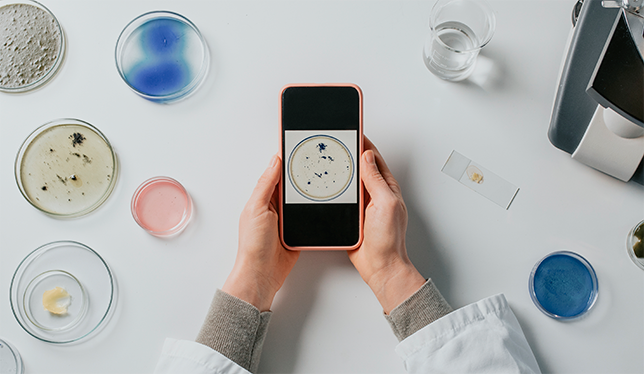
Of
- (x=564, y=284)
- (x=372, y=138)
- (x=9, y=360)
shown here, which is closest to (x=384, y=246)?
(x=372, y=138)

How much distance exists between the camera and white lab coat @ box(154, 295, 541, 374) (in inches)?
31.4

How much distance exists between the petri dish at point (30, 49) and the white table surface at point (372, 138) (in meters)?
0.03

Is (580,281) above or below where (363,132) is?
below

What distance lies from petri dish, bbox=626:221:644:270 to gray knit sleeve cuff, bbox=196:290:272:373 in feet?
2.73

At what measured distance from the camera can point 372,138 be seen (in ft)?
3.16

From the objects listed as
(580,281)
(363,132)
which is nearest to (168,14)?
(363,132)

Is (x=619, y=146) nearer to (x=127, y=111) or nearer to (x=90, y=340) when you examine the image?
(x=127, y=111)

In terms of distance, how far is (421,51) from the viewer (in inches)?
38.4

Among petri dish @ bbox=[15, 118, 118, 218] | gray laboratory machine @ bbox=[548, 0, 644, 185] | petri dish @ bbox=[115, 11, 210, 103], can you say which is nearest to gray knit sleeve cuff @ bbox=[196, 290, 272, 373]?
petri dish @ bbox=[15, 118, 118, 218]

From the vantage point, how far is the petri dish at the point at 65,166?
971 mm

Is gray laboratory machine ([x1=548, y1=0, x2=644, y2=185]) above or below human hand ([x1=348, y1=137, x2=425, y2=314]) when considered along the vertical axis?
above

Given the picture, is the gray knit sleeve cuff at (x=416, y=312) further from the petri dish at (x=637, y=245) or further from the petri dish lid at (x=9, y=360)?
the petri dish lid at (x=9, y=360)

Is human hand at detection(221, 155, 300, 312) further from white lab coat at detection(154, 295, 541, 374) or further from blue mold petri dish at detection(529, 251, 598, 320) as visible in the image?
blue mold petri dish at detection(529, 251, 598, 320)

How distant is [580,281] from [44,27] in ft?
4.57
